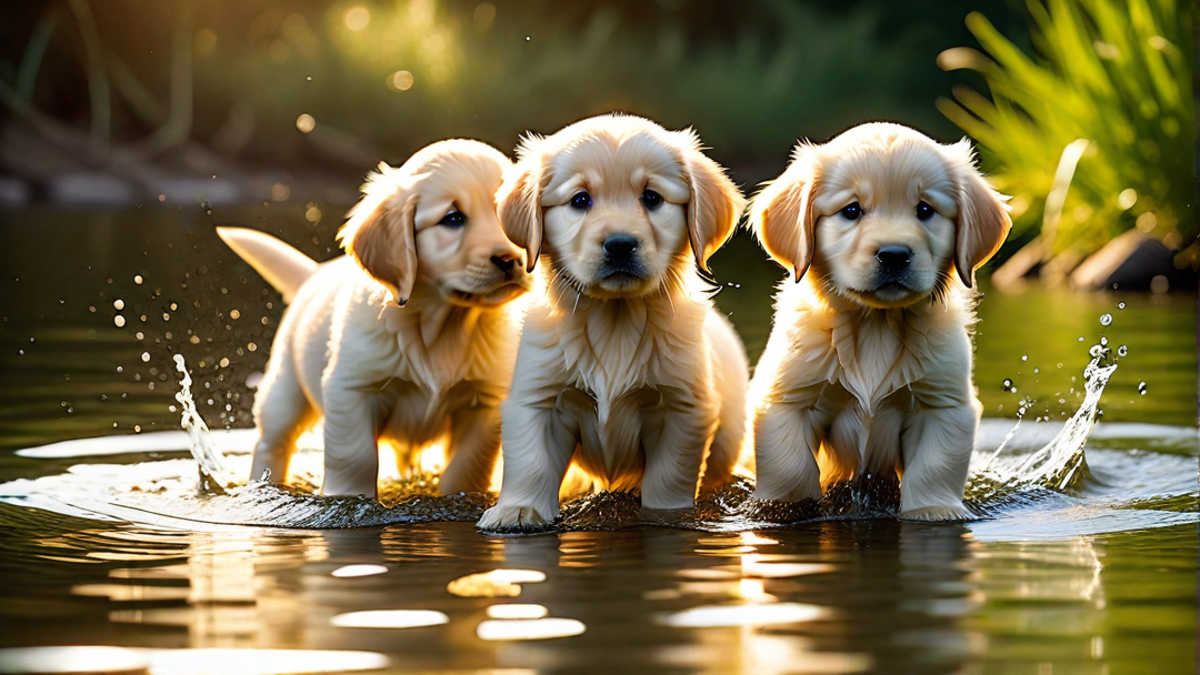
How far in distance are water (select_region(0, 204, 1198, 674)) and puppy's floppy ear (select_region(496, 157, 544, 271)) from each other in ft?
2.58

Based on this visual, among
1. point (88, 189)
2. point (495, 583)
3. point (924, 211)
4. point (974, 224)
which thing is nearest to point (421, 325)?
point (495, 583)

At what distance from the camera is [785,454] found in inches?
177

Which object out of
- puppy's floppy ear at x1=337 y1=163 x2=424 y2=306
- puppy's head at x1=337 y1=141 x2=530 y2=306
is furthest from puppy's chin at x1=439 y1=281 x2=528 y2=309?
puppy's floppy ear at x1=337 y1=163 x2=424 y2=306

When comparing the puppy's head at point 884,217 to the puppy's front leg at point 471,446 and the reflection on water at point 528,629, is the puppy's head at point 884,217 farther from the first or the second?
the reflection on water at point 528,629

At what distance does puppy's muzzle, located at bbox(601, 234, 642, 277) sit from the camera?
13.8 ft

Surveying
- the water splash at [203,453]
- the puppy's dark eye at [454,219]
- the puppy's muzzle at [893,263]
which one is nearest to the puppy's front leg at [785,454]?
the puppy's muzzle at [893,263]

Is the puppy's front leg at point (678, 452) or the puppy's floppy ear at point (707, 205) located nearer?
the puppy's floppy ear at point (707, 205)

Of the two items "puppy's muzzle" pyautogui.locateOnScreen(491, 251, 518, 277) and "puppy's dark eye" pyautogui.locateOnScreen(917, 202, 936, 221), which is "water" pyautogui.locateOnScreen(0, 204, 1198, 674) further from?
"puppy's dark eye" pyautogui.locateOnScreen(917, 202, 936, 221)

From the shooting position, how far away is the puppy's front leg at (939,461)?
14.6 ft

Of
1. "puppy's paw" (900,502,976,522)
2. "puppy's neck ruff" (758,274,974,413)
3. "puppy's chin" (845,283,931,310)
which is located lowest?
"puppy's paw" (900,502,976,522)

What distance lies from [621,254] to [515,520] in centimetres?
80

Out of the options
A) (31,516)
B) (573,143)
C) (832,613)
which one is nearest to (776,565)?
(832,613)

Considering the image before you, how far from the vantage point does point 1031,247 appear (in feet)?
41.6

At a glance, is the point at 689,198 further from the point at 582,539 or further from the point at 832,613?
the point at 832,613
